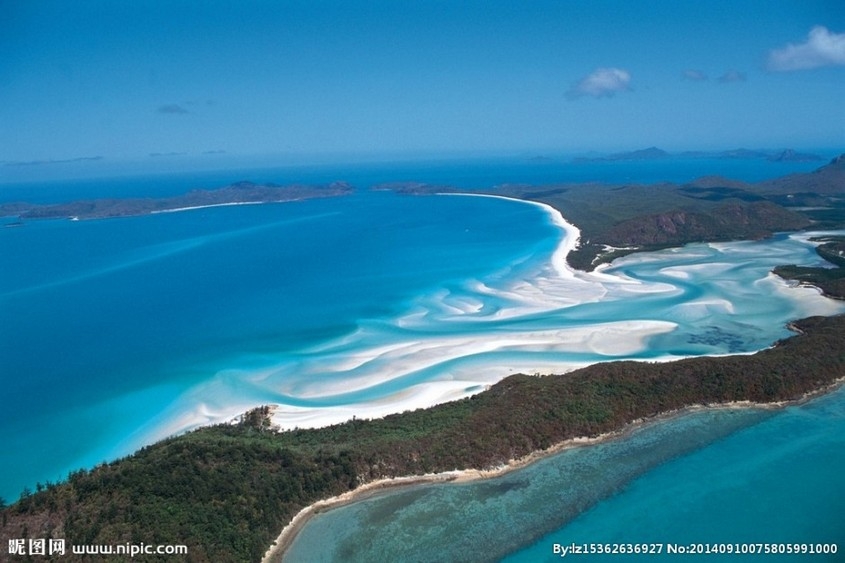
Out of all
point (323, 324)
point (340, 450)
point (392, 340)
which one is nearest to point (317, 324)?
point (323, 324)

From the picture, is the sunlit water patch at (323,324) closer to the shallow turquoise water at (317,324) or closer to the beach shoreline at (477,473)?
the shallow turquoise water at (317,324)

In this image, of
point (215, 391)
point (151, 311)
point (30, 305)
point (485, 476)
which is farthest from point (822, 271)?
point (30, 305)

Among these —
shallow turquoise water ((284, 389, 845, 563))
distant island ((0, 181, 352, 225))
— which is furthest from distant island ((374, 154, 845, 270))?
distant island ((0, 181, 352, 225))

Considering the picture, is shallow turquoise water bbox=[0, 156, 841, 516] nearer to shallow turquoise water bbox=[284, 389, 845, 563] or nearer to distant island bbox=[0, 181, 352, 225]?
shallow turquoise water bbox=[284, 389, 845, 563]

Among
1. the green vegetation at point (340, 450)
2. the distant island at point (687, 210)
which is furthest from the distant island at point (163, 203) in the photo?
the green vegetation at point (340, 450)

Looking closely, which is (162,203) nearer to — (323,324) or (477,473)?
(323,324)
